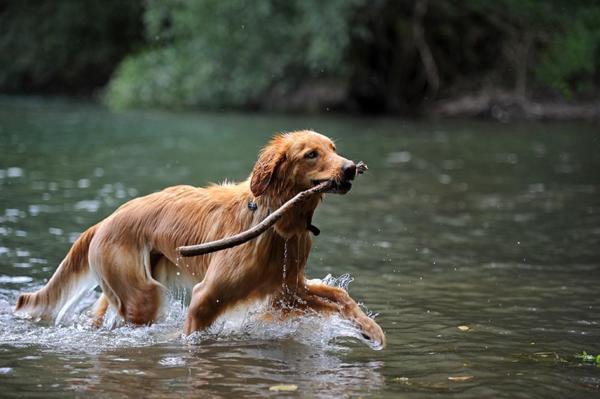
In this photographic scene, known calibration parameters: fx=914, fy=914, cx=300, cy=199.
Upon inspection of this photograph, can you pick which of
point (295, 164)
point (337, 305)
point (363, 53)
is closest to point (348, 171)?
point (295, 164)

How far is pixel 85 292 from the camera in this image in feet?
23.7

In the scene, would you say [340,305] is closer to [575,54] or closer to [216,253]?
[216,253]

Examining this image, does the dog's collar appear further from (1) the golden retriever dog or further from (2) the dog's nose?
(2) the dog's nose

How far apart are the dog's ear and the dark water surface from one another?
1.13 metres

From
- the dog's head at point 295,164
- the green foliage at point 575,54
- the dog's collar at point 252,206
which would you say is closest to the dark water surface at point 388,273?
the dog's collar at point 252,206

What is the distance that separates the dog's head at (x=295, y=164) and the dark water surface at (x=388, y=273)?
43.6 inches

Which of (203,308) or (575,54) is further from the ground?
(575,54)

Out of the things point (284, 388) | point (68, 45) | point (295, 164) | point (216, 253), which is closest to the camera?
point (284, 388)

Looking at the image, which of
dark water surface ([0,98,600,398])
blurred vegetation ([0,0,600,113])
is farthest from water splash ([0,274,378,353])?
blurred vegetation ([0,0,600,113])

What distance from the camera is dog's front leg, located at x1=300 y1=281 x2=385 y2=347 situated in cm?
646

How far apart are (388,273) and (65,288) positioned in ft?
11.2

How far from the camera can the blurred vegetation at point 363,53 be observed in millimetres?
29750

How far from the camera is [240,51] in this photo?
1261 inches

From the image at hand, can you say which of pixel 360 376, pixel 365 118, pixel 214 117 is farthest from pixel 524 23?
pixel 360 376
